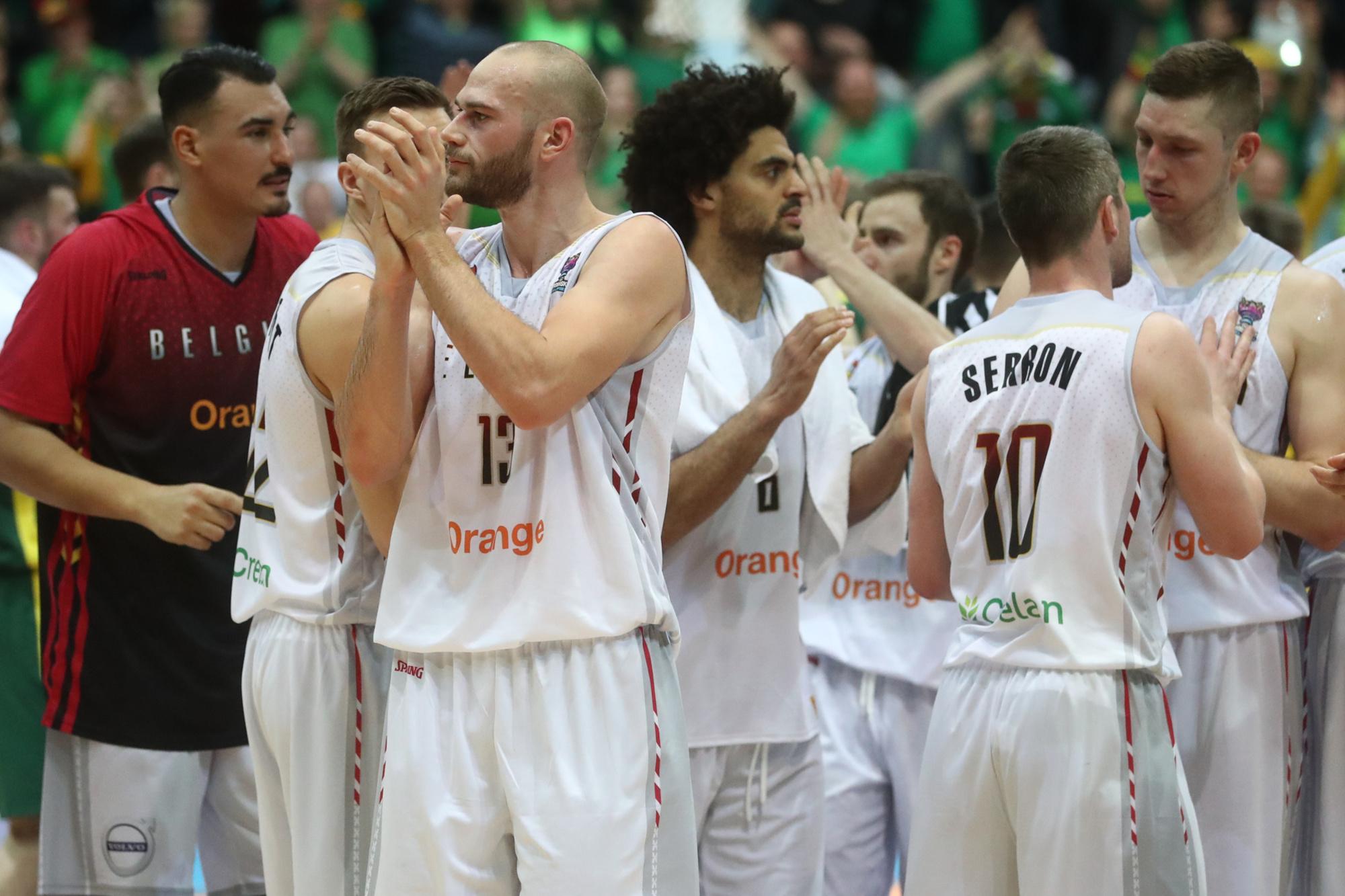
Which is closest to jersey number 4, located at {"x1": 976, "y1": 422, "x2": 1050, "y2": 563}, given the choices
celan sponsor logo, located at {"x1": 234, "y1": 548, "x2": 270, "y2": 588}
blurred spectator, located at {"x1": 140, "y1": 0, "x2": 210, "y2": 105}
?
celan sponsor logo, located at {"x1": 234, "y1": 548, "x2": 270, "y2": 588}

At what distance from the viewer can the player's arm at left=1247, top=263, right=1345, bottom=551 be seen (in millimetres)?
4523

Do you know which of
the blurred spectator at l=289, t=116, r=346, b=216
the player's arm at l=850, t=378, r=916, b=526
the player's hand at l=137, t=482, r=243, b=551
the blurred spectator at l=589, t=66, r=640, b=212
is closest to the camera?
the player's hand at l=137, t=482, r=243, b=551

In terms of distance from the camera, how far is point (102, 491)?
4.83 metres

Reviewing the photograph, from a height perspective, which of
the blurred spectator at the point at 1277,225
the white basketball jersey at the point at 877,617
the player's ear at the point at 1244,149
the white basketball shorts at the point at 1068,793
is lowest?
the white basketball shorts at the point at 1068,793

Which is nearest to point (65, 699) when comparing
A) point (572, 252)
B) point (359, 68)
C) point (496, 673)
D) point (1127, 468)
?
point (496, 673)

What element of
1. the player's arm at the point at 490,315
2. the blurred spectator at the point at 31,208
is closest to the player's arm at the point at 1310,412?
the player's arm at the point at 490,315

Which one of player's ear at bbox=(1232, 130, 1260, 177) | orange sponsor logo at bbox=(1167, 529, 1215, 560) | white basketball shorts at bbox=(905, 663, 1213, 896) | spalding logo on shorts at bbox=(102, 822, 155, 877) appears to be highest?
player's ear at bbox=(1232, 130, 1260, 177)

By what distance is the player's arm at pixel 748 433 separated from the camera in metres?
4.61

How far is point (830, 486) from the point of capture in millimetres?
5055

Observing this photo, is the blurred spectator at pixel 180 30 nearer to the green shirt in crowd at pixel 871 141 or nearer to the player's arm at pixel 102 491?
the green shirt in crowd at pixel 871 141

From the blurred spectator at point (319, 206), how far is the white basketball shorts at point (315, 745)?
7487 mm

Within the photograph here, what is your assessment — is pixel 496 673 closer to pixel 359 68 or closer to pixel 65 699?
pixel 65 699

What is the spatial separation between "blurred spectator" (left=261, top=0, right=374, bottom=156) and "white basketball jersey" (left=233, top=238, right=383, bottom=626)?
900 centimetres

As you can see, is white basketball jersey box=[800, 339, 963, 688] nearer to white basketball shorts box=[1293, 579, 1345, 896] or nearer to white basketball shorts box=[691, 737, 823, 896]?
white basketball shorts box=[691, 737, 823, 896]
